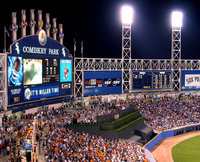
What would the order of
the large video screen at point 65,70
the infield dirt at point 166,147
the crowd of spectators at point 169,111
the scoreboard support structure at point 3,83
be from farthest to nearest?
the crowd of spectators at point 169,111 → the large video screen at point 65,70 → the infield dirt at point 166,147 → the scoreboard support structure at point 3,83

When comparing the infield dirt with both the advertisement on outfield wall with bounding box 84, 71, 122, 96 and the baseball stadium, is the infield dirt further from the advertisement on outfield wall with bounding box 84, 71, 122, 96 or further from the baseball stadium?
the advertisement on outfield wall with bounding box 84, 71, 122, 96

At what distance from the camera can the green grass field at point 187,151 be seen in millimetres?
28297

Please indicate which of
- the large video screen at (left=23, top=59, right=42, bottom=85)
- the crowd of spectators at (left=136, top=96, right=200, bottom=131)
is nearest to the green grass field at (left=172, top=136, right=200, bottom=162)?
the crowd of spectators at (left=136, top=96, right=200, bottom=131)

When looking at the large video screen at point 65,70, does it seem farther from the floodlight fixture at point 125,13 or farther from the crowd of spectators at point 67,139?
the floodlight fixture at point 125,13

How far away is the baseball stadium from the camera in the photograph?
20797 millimetres

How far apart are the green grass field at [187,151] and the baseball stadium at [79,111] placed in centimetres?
10

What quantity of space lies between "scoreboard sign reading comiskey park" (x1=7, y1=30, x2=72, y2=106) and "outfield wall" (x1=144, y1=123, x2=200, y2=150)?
12.9 m

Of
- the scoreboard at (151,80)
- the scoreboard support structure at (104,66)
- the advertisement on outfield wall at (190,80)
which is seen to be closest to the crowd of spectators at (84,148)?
the scoreboard support structure at (104,66)

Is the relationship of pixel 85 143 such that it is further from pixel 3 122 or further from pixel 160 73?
pixel 160 73

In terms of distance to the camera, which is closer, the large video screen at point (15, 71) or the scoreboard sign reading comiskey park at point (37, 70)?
the large video screen at point (15, 71)

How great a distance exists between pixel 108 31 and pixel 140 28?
7258mm

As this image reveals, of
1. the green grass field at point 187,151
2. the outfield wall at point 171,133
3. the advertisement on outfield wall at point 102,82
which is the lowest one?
the green grass field at point 187,151

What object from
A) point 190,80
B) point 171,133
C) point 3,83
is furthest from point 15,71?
point 190,80

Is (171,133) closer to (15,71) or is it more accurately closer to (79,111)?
(79,111)
